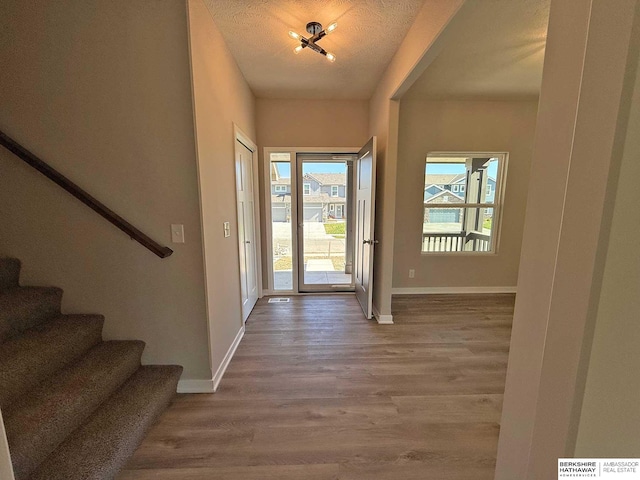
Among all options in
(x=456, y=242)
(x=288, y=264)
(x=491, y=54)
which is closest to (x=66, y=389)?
(x=288, y=264)

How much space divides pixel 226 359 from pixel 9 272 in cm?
151

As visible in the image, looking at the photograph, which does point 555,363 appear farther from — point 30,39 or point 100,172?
point 30,39

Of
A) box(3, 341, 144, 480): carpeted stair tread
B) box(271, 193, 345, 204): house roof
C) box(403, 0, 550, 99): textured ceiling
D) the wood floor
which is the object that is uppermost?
box(403, 0, 550, 99): textured ceiling

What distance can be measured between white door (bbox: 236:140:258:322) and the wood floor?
1.51ft

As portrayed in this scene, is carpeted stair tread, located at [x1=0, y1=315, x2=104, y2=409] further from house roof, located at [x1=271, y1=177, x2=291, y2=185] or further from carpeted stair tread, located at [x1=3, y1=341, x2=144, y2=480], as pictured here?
house roof, located at [x1=271, y1=177, x2=291, y2=185]

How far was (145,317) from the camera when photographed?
68.4 inches

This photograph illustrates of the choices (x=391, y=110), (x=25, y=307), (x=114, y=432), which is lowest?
(x=114, y=432)

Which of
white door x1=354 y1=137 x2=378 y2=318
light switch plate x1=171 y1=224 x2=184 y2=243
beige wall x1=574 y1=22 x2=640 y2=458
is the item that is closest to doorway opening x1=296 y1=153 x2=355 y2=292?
white door x1=354 y1=137 x2=378 y2=318

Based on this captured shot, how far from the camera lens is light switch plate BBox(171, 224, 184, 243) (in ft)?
5.39

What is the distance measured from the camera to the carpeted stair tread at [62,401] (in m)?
1.07

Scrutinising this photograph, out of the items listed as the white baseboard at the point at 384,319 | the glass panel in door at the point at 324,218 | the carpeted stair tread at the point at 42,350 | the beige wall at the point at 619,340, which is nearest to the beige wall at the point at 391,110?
the white baseboard at the point at 384,319

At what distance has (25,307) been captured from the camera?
150cm

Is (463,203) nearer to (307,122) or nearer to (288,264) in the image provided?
(307,122)

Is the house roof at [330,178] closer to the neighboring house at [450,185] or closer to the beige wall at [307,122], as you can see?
the beige wall at [307,122]
